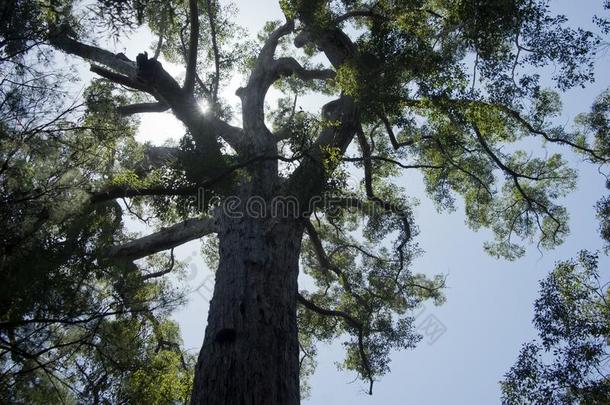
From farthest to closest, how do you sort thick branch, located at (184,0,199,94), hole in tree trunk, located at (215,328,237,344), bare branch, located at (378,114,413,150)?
bare branch, located at (378,114,413,150) → thick branch, located at (184,0,199,94) → hole in tree trunk, located at (215,328,237,344)

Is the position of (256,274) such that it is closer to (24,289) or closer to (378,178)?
(24,289)

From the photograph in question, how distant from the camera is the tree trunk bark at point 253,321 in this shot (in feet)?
12.7

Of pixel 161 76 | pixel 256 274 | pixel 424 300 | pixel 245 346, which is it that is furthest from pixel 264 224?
pixel 424 300

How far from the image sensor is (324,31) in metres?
8.41

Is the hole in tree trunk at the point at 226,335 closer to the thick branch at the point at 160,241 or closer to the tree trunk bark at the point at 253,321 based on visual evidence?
the tree trunk bark at the point at 253,321

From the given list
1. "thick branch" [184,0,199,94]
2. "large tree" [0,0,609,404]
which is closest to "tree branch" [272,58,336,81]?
"large tree" [0,0,609,404]

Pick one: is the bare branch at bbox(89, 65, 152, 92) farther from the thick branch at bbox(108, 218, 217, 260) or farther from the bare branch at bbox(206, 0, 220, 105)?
the thick branch at bbox(108, 218, 217, 260)

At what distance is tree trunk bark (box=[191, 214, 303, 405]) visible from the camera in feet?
12.7

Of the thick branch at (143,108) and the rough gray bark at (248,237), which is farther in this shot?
the thick branch at (143,108)

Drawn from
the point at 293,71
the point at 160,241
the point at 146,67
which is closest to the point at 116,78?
the point at 146,67

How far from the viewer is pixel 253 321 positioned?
446 centimetres

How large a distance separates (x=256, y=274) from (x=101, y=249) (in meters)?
3.09

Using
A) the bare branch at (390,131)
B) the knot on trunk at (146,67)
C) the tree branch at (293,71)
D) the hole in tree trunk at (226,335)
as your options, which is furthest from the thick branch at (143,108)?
the hole in tree trunk at (226,335)

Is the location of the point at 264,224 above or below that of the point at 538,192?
below
